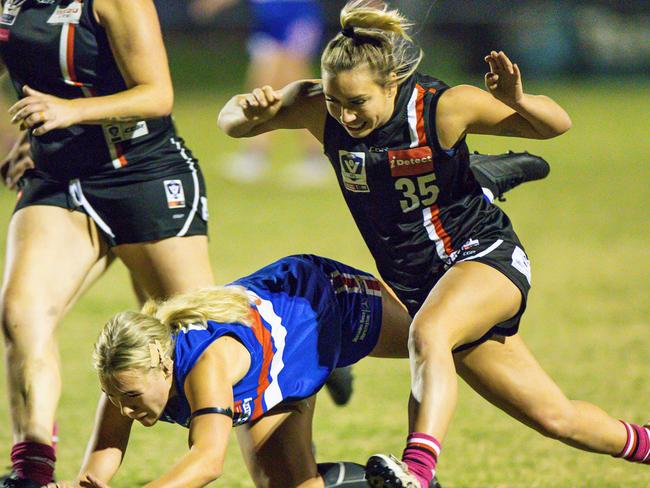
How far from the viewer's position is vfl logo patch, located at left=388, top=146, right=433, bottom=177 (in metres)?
4.05

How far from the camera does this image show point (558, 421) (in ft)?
13.5

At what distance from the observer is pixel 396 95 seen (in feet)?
13.4

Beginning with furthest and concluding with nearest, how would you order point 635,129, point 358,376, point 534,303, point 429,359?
point 635,129 → point 534,303 → point 358,376 → point 429,359

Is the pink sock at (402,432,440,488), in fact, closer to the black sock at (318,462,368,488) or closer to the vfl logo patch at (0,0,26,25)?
the black sock at (318,462,368,488)

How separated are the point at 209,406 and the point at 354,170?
1.14m

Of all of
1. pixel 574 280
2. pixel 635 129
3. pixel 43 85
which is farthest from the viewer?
pixel 635 129

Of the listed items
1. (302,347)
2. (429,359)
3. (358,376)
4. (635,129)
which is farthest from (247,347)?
(635,129)

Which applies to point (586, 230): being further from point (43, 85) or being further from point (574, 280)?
point (43, 85)

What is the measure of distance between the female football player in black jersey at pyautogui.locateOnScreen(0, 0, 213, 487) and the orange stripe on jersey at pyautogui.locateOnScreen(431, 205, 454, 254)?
107cm

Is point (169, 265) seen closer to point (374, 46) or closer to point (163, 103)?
point (163, 103)

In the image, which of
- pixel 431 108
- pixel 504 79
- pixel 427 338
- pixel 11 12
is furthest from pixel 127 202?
pixel 504 79

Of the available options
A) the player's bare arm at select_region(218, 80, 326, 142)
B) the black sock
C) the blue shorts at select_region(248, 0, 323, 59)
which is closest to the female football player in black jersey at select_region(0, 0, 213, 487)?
the player's bare arm at select_region(218, 80, 326, 142)

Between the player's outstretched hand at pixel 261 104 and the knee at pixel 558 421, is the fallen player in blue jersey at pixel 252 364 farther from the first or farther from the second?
the player's outstretched hand at pixel 261 104

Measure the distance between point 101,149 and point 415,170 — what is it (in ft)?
4.65
